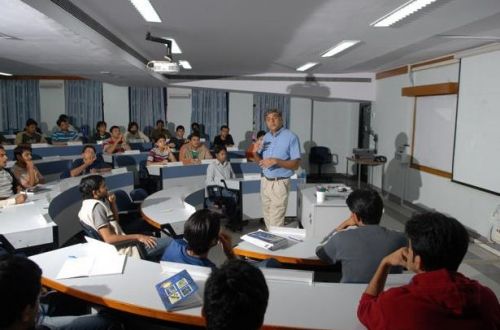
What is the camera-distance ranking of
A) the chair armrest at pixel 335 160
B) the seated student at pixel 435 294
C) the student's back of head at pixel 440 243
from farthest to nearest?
the chair armrest at pixel 335 160 → the student's back of head at pixel 440 243 → the seated student at pixel 435 294

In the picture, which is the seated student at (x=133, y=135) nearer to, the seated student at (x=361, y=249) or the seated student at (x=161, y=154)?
the seated student at (x=161, y=154)

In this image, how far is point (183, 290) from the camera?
2.00m

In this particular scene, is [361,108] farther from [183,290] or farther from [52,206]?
[183,290]

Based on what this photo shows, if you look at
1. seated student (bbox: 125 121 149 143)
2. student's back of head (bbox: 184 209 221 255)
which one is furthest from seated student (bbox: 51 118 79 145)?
student's back of head (bbox: 184 209 221 255)

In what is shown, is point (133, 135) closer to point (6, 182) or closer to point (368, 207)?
point (6, 182)

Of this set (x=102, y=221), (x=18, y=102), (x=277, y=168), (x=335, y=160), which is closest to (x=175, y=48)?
(x=277, y=168)

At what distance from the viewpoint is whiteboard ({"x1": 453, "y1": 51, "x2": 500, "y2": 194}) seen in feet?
16.7

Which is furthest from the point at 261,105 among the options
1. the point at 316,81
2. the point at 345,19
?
the point at 345,19

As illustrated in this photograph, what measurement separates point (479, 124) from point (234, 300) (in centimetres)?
542

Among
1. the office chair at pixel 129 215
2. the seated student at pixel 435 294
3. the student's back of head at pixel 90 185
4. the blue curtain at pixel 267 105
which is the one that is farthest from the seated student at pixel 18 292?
the blue curtain at pixel 267 105

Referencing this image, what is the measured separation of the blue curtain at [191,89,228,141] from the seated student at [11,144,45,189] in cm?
662

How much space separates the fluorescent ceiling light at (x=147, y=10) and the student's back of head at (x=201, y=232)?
7.51 ft

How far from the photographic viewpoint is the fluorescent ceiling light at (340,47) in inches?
206

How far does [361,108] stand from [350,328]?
30.9ft
